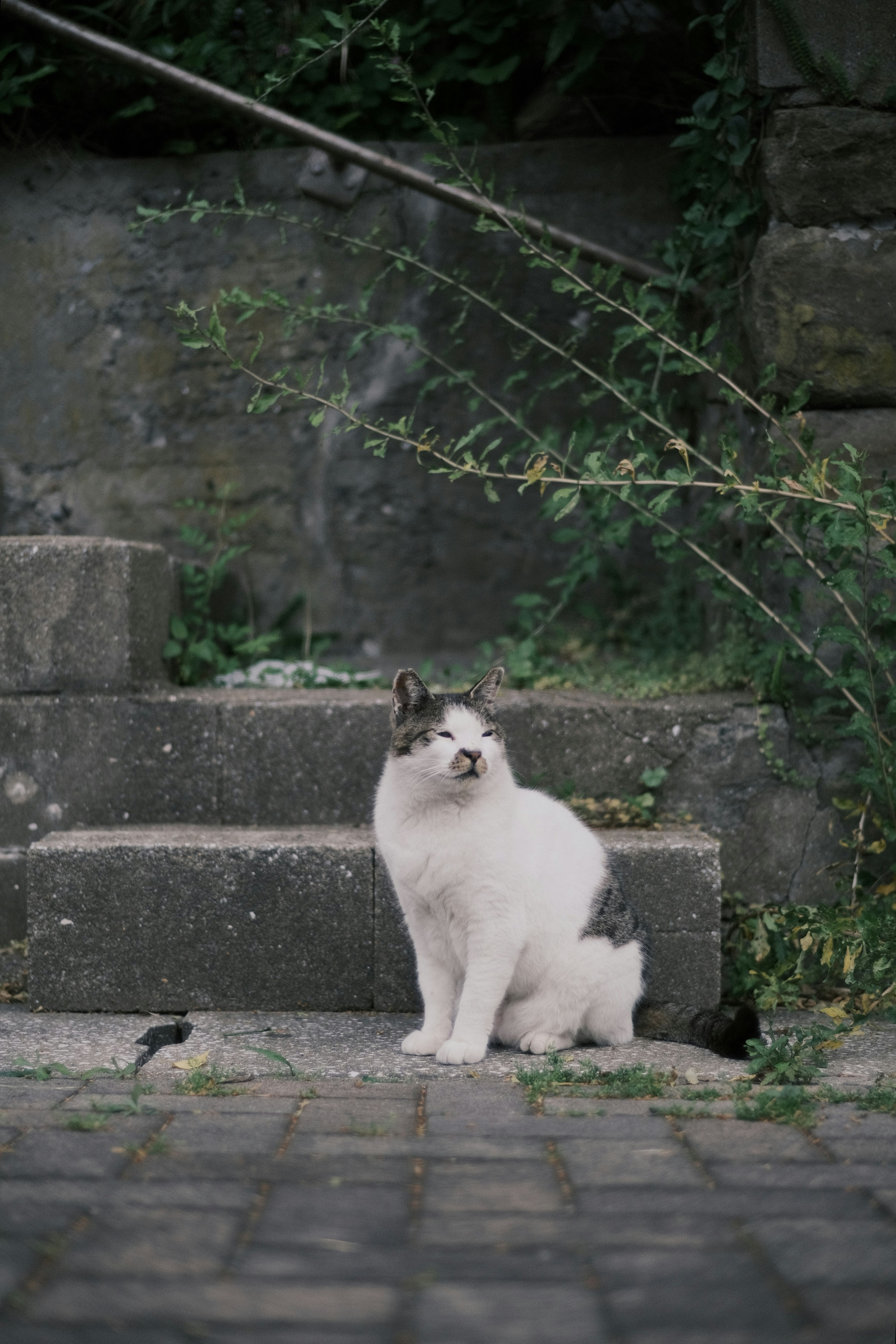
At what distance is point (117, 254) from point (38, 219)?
0.38 meters

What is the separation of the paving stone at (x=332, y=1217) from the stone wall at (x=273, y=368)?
3.55 m

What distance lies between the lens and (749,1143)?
230cm

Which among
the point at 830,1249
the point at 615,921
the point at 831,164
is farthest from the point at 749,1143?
the point at 831,164

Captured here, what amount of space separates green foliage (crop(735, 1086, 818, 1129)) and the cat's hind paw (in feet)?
2.33

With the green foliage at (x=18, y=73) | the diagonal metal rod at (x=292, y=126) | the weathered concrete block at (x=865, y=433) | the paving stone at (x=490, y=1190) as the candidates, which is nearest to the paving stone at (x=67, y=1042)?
the paving stone at (x=490, y=1190)

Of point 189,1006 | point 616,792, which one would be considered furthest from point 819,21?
point 189,1006

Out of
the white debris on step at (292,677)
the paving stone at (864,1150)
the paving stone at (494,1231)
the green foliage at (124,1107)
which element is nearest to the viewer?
the paving stone at (494,1231)

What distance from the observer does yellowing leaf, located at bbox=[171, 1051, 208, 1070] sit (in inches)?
113

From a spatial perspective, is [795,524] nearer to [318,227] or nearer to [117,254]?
[318,227]

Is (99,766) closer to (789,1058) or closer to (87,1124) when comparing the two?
(87,1124)

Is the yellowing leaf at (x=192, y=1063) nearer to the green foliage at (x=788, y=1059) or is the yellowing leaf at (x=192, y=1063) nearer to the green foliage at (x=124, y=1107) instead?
the green foliage at (x=124, y=1107)

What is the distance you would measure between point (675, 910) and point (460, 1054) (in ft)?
2.96

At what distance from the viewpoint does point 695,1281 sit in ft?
5.49

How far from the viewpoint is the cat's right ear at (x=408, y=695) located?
10.5 ft
